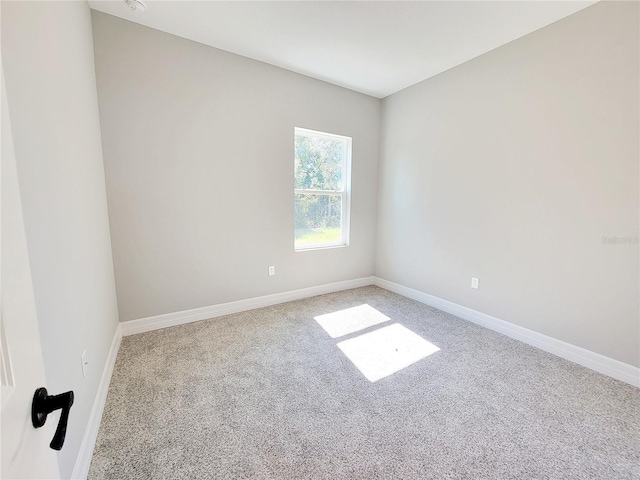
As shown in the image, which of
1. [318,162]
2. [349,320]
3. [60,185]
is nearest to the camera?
[60,185]

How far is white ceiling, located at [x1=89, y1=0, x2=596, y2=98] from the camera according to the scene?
6.84 ft

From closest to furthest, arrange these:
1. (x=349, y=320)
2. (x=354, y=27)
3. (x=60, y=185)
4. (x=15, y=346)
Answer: (x=15, y=346)
(x=60, y=185)
(x=354, y=27)
(x=349, y=320)

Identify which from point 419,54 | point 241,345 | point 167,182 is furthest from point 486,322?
point 167,182

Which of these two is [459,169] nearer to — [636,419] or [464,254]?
[464,254]

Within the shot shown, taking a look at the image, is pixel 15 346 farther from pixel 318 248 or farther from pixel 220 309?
pixel 318 248

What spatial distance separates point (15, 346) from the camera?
1.53 feet

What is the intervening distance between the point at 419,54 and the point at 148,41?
99.6 inches

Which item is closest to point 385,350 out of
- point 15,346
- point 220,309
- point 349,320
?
point 349,320

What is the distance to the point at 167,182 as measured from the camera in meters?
2.58

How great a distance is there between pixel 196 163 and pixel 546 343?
3638 millimetres

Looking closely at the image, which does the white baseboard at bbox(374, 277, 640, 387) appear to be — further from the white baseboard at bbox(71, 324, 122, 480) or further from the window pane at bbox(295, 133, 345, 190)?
the white baseboard at bbox(71, 324, 122, 480)

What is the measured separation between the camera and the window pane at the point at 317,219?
A: 3.50 meters

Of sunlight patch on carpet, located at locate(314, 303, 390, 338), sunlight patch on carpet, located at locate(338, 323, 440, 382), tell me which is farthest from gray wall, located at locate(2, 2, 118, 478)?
sunlight patch on carpet, located at locate(314, 303, 390, 338)

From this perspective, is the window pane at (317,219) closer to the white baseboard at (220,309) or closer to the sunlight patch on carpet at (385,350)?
the white baseboard at (220,309)
